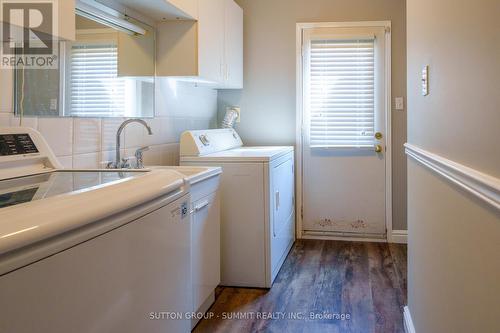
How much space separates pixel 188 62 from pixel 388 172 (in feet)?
7.10

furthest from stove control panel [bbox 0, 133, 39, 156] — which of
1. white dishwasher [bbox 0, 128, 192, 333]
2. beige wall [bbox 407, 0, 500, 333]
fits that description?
beige wall [bbox 407, 0, 500, 333]

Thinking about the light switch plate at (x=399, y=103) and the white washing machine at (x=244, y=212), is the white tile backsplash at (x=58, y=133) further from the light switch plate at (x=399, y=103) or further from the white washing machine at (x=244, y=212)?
the light switch plate at (x=399, y=103)

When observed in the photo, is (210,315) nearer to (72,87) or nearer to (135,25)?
(72,87)

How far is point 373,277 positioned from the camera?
117 inches

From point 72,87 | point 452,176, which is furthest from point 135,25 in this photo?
point 452,176

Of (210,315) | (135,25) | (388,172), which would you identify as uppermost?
(135,25)

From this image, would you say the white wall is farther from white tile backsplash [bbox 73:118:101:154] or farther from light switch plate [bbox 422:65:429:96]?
light switch plate [bbox 422:65:429:96]

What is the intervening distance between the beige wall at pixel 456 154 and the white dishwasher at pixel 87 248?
81 centimetres

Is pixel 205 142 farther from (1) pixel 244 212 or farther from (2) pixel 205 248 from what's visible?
(2) pixel 205 248

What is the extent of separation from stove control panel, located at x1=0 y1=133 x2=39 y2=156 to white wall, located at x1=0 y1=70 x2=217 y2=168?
10 cm

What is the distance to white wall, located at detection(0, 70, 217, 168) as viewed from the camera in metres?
1.72

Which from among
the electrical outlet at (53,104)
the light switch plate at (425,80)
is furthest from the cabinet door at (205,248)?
the light switch plate at (425,80)

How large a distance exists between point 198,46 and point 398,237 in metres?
2.51

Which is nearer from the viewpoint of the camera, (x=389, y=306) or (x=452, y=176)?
(x=452, y=176)
